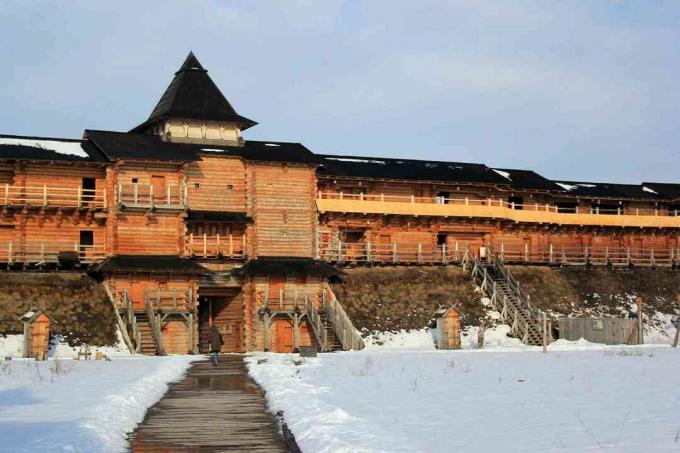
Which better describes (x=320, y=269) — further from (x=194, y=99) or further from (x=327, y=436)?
(x=327, y=436)

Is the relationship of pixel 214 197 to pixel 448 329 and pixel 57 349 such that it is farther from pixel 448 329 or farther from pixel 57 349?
pixel 448 329

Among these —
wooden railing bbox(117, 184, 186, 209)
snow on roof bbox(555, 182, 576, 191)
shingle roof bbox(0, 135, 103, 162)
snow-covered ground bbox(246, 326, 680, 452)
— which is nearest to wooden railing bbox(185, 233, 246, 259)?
wooden railing bbox(117, 184, 186, 209)

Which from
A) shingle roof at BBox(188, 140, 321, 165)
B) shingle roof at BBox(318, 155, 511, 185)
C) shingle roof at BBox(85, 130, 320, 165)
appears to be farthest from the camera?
shingle roof at BBox(318, 155, 511, 185)

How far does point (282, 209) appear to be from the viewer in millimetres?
57531

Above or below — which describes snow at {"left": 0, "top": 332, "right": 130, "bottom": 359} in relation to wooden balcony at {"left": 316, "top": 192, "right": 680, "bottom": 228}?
below

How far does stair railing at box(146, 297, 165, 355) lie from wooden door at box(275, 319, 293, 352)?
7780 millimetres

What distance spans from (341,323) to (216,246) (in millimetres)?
9385

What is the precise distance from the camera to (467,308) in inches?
2240

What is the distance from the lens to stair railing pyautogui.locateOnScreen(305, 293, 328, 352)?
168 feet

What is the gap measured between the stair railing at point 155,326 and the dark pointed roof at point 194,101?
14381mm

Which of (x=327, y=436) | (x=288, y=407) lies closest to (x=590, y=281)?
(x=288, y=407)

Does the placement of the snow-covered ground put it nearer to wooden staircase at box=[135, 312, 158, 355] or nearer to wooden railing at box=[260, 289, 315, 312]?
wooden staircase at box=[135, 312, 158, 355]

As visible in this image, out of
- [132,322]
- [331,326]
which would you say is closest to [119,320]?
[132,322]

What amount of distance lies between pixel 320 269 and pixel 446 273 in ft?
31.5
